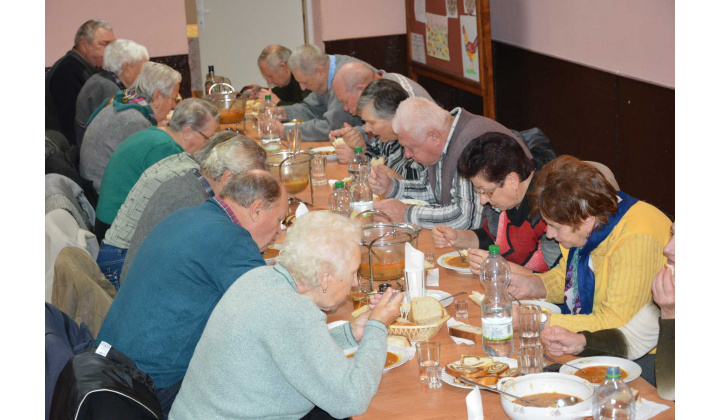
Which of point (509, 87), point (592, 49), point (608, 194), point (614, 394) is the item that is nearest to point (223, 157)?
point (608, 194)

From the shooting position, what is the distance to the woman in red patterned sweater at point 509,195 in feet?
9.46

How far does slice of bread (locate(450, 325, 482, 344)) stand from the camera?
229 centimetres

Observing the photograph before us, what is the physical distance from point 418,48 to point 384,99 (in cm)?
403

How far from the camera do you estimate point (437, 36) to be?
24.5 feet

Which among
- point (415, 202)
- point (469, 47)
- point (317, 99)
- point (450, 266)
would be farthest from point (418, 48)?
point (450, 266)

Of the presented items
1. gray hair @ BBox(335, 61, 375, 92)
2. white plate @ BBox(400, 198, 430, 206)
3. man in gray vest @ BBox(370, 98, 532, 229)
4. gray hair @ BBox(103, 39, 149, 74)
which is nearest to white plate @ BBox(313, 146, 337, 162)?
gray hair @ BBox(335, 61, 375, 92)

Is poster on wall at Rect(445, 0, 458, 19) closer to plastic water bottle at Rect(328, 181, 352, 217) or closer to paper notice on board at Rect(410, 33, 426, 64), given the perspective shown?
paper notice on board at Rect(410, 33, 426, 64)

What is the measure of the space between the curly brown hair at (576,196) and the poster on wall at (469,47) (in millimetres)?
4315

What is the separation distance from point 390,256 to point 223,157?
0.78m

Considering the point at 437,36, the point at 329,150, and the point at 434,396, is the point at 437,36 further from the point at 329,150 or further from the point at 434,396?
the point at 434,396

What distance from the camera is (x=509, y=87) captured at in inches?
277

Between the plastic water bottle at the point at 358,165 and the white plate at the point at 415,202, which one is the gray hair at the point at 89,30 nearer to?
the plastic water bottle at the point at 358,165

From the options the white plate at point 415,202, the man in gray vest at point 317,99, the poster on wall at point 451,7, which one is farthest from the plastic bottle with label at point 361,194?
the poster on wall at point 451,7
